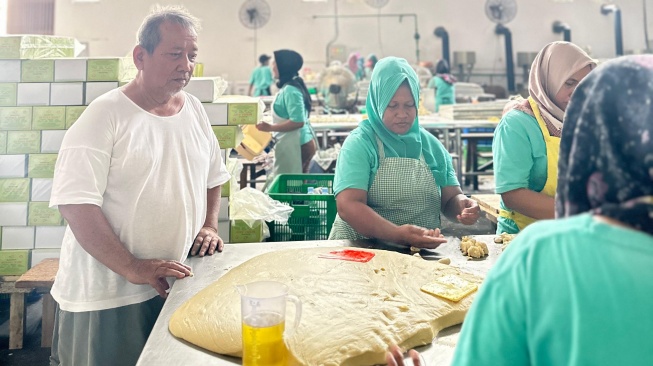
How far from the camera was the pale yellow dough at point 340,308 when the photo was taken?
1.00 meters

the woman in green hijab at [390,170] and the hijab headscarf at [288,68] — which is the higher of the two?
the hijab headscarf at [288,68]

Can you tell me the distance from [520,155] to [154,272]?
1.35 metres

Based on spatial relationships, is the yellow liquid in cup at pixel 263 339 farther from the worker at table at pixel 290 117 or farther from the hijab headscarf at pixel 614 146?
the worker at table at pixel 290 117

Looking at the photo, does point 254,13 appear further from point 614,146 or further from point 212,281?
point 614,146

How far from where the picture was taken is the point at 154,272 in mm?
1421

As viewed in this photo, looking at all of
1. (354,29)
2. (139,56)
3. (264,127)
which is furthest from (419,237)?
(354,29)

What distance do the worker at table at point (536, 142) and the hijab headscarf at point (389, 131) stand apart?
0.28 m

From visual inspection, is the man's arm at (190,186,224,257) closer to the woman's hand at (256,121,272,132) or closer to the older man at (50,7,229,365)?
the older man at (50,7,229,365)

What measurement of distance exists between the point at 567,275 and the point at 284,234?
2.36 meters

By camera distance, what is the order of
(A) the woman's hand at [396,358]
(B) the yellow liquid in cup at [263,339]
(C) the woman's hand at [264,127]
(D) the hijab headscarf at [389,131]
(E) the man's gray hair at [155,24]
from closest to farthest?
1. (A) the woman's hand at [396,358]
2. (B) the yellow liquid in cup at [263,339]
3. (E) the man's gray hair at [155,24]
4. (D) the hijab headscarf at [389,131]
5. (C) the woman's hand at [264,127]

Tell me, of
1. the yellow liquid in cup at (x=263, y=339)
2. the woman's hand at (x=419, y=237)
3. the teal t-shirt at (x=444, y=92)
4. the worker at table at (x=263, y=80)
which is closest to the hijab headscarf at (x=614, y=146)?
the yellow liquid in cup at (x=263, y=339)

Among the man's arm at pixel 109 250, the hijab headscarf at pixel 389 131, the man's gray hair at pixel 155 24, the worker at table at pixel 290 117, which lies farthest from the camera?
the worker at table at pixel 290 117

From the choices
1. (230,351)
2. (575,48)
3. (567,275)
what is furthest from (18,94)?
(567,275)

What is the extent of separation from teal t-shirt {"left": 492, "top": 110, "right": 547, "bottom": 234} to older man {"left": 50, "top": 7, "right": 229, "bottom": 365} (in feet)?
3.79
